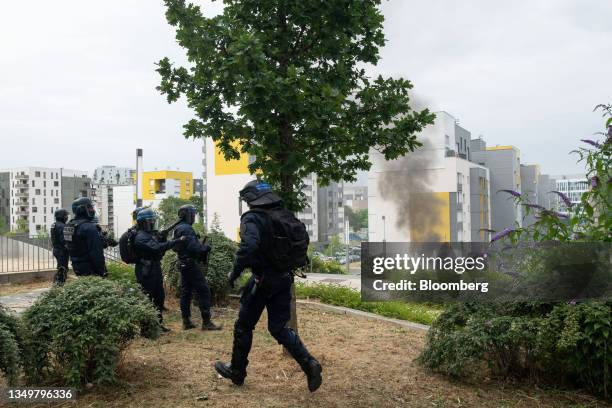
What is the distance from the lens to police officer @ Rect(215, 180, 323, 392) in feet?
13.7

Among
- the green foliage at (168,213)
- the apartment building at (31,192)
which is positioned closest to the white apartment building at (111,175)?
the apartment building at (31,192)

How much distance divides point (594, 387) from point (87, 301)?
4.40 metres

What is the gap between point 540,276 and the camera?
193 inches

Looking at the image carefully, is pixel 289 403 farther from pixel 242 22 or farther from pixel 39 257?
pixel 39 257

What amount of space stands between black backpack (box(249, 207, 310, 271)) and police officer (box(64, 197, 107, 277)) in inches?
152

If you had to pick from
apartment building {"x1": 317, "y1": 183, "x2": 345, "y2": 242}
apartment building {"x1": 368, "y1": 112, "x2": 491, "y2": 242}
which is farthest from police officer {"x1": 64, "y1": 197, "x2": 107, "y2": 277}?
apartment building {"x1": 317, "y1": 183, "x2": 345, "y2": 242}

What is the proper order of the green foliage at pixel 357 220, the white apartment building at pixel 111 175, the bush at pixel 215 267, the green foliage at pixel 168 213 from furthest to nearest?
the white apartment building at pixel 111 175, the green foliage at pixel 357 220, the green foliage at pixel 168 213, the bush at pixel 215 267

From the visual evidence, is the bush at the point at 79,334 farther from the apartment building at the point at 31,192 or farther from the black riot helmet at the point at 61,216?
the apartment building at the point at 31,192

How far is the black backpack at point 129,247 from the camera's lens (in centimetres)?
688

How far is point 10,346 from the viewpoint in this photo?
152 inches

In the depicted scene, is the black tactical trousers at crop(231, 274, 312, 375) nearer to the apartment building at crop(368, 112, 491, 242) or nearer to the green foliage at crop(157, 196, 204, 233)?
the green foliage at crop(157, 196, 204, 233)

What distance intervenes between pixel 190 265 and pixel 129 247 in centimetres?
86

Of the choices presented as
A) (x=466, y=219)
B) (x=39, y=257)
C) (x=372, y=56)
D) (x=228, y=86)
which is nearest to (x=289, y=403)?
(x=228, y=86)

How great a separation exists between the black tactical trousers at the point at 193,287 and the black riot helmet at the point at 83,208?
1621 millimetres
